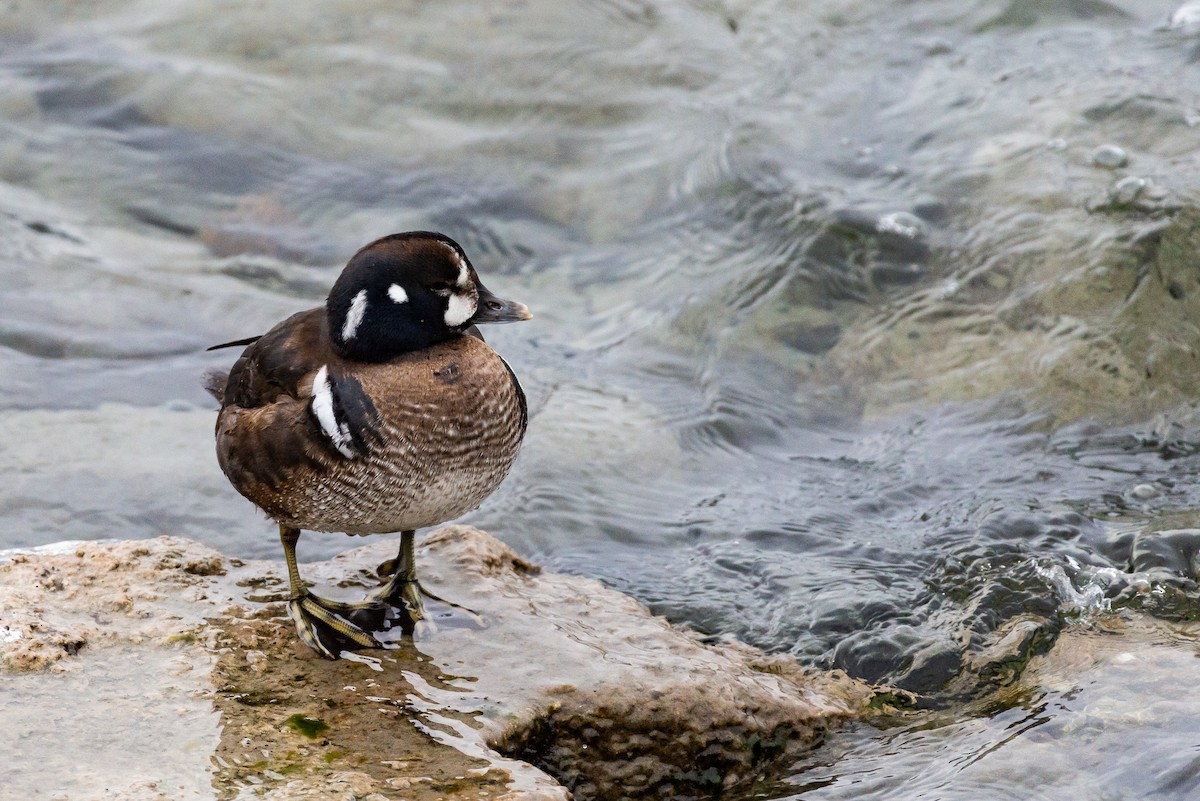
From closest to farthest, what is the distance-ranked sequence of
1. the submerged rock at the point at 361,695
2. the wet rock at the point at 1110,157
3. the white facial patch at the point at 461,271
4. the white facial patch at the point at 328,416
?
the submerged rock at the point at 361,695, the white facial patch at the point at 328,416, the white facial patch at the point at 461,271, the wet rock at the point at 1110,157

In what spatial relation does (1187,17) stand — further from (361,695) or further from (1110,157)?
(361,695)

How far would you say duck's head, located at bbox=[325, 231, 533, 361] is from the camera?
469cm

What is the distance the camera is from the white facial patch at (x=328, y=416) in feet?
15.0

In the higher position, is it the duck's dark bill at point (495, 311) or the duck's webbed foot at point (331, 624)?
the duck's dark bill at point (495, 311)

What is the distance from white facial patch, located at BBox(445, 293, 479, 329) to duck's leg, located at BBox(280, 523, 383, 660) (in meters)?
1.00

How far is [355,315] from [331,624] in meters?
1.11

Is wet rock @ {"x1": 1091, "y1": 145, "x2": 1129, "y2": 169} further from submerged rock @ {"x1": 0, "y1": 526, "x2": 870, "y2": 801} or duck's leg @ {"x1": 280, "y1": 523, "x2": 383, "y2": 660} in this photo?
duck's leg @ {"x1": 280, "y1": 523, "x2": 383, "y2": 660}

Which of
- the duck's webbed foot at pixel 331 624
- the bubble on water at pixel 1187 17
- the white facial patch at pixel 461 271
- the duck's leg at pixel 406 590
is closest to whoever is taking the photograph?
the duck's webbed foot at pixel 331 624

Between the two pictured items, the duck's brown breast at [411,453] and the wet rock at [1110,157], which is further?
the wet rock at [1110,157]

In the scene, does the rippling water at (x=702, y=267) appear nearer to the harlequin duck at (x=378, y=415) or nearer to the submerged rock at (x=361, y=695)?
the submerged rock at (x=361, y=695)

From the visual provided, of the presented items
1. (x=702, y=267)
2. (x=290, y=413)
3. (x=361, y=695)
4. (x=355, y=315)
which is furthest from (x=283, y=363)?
(x=702, y=267)

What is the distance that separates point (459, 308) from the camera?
485cm

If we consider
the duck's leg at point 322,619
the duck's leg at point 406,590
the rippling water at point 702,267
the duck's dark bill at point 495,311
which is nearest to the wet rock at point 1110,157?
the rippling water at point 702,267

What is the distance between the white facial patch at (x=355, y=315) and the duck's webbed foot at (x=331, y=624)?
0.98 metres
